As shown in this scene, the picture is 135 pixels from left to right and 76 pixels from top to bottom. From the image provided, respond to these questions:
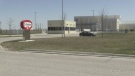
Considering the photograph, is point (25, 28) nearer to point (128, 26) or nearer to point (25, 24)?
point (25, 24)

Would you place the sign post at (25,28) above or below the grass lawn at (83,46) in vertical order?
above

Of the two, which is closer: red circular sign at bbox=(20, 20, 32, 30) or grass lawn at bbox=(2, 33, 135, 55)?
grass lawn at bbox=(2, 33, 135, 55)

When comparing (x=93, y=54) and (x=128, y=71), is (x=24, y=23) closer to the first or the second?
(x=93, y=54)

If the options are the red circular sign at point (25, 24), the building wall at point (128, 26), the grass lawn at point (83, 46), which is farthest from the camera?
the building wall at point (128, 26)

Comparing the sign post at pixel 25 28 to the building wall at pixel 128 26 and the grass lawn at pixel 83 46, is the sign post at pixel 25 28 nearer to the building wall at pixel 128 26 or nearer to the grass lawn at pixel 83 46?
the grass lawn at pixel 83 46

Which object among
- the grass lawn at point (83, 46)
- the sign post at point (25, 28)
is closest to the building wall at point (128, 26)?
the sign post at point (25, 28)

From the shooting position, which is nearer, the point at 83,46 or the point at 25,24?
the point at 83,46

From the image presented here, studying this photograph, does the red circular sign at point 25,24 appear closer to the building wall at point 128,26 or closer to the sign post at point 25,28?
the sign post at point 25,28

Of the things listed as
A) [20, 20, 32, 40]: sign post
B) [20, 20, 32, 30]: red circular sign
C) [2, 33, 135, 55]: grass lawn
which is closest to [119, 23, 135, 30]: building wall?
[20, 20, 32, 30]: red circular sign

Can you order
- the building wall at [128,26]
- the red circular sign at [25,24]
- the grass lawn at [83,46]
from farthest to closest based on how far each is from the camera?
the building wall at [128,26] → the red circular sign at [25,24] → the grass lawn at [83,46]

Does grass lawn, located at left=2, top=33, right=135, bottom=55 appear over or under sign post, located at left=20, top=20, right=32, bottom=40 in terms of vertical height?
under

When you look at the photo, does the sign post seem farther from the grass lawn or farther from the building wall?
the building wall

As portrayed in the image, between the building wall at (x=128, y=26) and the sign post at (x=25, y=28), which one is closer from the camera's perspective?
the sign post at (x=25, y=28)

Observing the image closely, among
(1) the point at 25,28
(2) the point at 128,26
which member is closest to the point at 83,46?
(1) the point at 25,28
